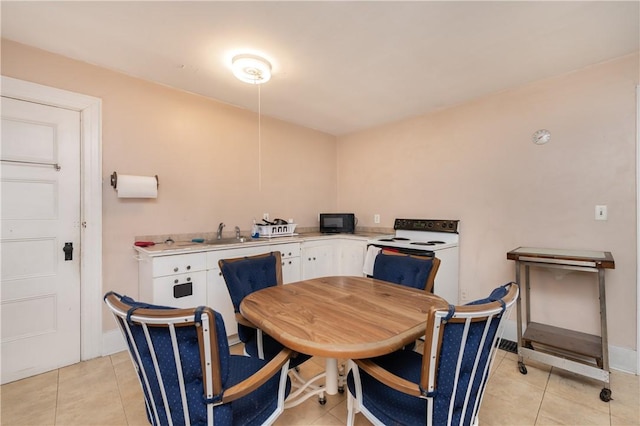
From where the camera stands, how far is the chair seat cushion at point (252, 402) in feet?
3.48

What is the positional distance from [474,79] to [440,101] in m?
0.49

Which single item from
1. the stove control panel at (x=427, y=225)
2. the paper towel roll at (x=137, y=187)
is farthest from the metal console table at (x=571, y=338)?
the paper towel roll at (x=137, y=187)

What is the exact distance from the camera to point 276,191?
11.6 feet

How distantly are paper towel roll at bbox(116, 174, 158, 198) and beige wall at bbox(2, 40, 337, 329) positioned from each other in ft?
0.50

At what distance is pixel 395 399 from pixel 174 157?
8.86ft

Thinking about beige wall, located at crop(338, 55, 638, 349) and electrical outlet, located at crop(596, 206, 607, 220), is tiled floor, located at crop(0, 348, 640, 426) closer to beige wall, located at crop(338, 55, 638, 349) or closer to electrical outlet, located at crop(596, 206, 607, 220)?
beige wall, located at crop(338, 55, 638, 349)

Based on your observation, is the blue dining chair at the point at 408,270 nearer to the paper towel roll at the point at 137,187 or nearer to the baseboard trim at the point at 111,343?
the paper towel roll at the point at 137,187

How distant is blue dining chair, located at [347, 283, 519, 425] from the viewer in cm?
91

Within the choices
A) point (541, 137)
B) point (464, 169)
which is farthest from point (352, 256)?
point (541, 137)

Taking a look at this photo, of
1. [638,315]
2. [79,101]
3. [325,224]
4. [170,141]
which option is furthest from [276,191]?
[638,315]

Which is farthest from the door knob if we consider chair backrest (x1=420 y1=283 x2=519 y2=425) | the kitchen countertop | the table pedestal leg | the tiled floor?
chair backrest (x1=420 y1=283 x2=519 y2=425)

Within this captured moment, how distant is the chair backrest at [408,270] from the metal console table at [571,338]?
80cm

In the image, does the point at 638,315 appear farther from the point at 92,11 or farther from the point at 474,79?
the point at 92,11

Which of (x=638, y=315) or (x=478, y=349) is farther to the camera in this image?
(x=638, y=315)
